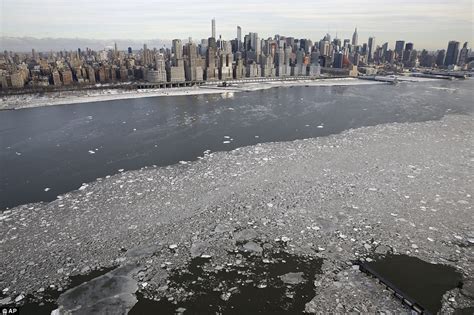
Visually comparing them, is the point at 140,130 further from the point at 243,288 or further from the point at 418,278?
the point at 418,278

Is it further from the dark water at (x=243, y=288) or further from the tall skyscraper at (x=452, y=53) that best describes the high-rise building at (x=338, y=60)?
the dark water at (x=243, y=288)

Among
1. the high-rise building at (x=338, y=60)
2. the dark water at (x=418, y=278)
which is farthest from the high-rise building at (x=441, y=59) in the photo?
the dark water at (x=418, y=278)

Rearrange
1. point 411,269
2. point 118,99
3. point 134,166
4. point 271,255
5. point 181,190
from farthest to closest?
point 118,99
point 134,166
point 181,190
point 271,255
point 411,269

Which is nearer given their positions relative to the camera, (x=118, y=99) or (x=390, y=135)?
(x=390, y=135)

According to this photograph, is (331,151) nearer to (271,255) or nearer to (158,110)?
(271,255)

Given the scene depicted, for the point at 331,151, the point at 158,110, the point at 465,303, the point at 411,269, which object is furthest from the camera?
the point at 158,110

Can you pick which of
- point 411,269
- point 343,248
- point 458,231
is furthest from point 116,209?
point 458,231
